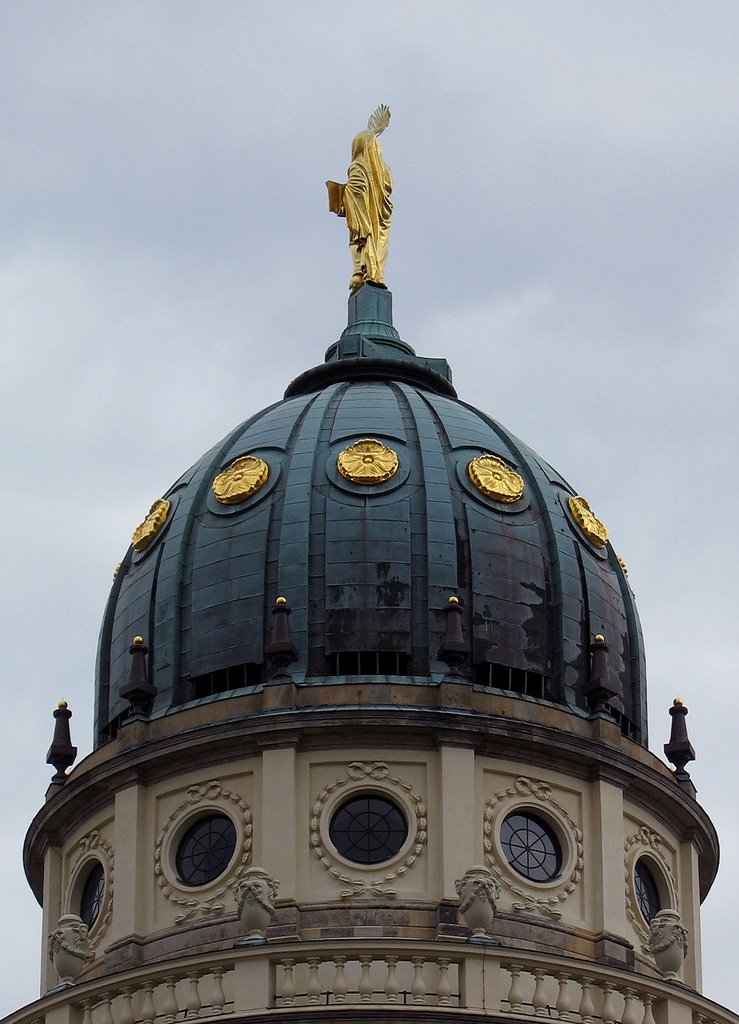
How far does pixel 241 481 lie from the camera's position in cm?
6812

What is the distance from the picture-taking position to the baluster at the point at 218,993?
5997 centimetres

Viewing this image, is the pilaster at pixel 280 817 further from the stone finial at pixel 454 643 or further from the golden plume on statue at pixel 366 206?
the golden plume on statue at pixel 366 206

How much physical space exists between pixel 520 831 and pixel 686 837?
197 inches

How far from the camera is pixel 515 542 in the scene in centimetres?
6719

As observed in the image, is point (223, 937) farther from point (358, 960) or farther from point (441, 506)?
point (441, 506)

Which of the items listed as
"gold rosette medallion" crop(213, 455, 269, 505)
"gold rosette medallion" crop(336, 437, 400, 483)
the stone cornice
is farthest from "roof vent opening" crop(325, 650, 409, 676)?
"gold rosette medallion" crop(213, 455, 269, 505)

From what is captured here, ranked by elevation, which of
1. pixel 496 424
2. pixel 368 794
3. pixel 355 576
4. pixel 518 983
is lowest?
pixel 518 983

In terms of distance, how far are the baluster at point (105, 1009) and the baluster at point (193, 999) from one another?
193 cm

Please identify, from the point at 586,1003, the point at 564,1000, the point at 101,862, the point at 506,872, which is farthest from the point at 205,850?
the point at 586,1003

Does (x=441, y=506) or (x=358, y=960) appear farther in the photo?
(x=441, y=506)

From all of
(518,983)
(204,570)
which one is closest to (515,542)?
(204,570)

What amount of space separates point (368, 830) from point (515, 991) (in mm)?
4904

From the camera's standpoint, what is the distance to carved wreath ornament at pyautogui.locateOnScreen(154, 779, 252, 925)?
62781 millimetres

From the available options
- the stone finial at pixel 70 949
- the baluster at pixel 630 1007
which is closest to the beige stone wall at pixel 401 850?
the stone finial at pixel 70 949
